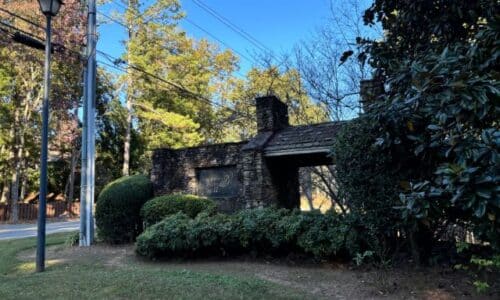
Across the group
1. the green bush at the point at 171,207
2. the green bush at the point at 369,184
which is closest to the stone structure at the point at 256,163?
the green bush at the point at 171,207

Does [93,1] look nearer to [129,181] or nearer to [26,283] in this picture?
[129,181]

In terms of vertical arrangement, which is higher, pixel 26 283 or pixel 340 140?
pixel 340 140

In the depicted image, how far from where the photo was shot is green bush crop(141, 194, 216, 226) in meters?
11.2

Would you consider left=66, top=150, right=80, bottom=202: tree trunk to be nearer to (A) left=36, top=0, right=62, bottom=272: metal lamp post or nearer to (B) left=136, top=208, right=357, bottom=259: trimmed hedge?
(B) left=136, top=208, right=357, bottom=259: trimmed hedge

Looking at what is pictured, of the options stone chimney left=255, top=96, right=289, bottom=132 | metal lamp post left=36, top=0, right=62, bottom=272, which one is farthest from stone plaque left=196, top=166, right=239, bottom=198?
metal lamp post left=36, top=0, right=62, bottom=272

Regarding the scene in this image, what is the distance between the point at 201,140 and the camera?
1156 inches

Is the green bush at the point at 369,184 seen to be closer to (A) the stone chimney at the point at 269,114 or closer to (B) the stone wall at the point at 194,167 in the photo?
(A) the stone chimney at the point at 269,114

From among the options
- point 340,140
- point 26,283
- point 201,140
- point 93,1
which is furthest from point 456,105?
point 201,140

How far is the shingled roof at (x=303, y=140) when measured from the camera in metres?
11.3

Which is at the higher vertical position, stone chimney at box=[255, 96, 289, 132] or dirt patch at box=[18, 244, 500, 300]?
stone chimney at box=[255, 96, 289, 132]

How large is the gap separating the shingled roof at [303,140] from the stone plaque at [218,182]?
1823 mm

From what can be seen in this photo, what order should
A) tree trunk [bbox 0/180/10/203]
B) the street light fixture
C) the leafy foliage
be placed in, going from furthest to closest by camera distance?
tree trunk [bbox 0/180/10/203] → the street light fixture → the leafy foliage

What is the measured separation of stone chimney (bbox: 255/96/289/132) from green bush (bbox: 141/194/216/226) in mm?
3258

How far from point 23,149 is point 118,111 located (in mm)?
7282
